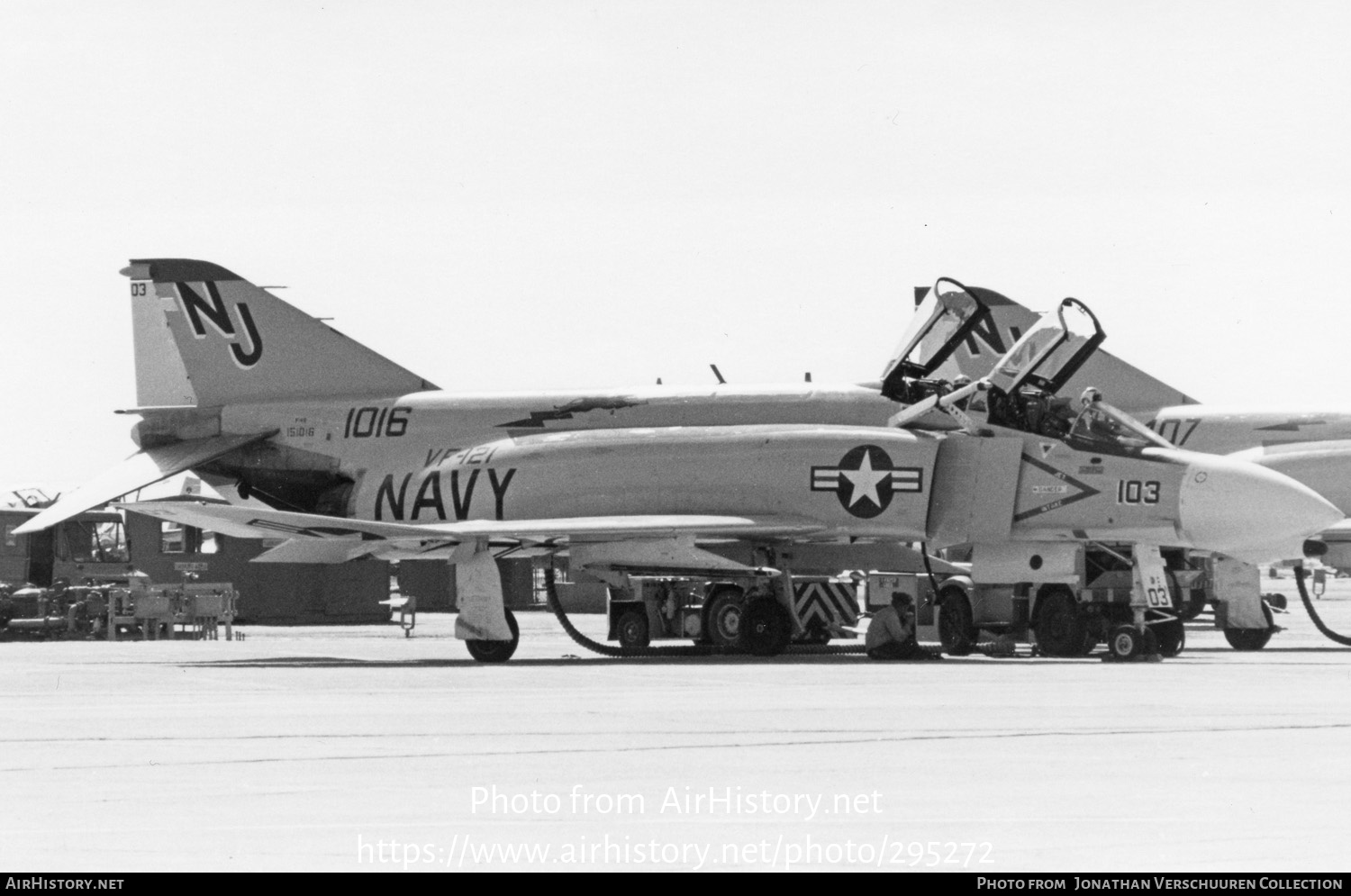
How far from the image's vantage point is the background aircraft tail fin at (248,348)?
22.9 metres

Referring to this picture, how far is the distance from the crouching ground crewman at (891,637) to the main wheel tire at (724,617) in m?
2.08

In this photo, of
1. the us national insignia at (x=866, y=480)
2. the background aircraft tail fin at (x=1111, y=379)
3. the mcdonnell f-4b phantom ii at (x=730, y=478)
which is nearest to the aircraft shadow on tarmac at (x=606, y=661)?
the mcdonnell f-4b phantom ii at (x=730, y=478)

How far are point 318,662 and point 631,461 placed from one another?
12.7 feet

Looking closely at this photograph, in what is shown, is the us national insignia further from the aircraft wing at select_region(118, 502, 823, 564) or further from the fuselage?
the fuselage

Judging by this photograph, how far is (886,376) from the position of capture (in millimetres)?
19656

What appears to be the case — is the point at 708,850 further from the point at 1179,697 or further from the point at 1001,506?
the point at 1001,506

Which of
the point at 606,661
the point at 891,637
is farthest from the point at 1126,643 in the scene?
the point at 606,661

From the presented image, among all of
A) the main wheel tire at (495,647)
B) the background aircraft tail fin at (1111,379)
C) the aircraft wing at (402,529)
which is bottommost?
the main wheel tire at (495,647)

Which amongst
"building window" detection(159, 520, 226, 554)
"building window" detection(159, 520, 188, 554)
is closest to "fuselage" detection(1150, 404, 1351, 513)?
"building window" detection(159, 520, 226, 554)

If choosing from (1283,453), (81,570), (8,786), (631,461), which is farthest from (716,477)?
(81,570)

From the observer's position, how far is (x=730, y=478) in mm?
19250

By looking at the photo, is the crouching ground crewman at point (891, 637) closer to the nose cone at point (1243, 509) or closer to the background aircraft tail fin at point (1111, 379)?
the nose cone at point (1243, 509)

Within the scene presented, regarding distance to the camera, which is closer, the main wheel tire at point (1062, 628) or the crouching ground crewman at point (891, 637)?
the main wheel tire at point (1062, 628)
